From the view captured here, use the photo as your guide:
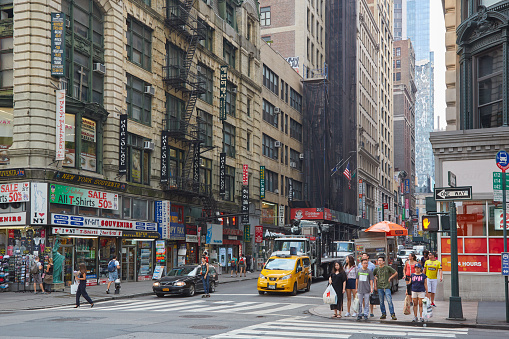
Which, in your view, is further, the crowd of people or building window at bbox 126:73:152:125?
building window at bbox 126:73:152:125

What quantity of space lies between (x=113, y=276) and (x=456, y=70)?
1797 centimetres

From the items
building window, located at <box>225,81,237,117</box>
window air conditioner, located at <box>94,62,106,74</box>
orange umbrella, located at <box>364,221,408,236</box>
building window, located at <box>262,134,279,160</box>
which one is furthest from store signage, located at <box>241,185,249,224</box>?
window air conditioner, located at <box>94,62,106,74</box>

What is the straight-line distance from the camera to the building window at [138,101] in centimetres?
3609

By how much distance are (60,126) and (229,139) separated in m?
22.7

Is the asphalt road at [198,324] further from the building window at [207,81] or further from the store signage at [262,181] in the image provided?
the store signage at [262,181]

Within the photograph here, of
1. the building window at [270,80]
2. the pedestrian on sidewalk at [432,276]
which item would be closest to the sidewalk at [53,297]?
the pedestrian on sidewalk at [432,276]

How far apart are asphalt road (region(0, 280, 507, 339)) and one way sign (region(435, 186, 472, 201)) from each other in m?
3.73

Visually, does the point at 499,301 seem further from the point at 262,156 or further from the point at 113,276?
the point at 262,156

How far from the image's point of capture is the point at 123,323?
630 inches

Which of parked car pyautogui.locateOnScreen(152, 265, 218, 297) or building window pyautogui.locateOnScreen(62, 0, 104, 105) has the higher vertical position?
building window pyautogui.locateOnScreen(62, 0, 104, 105)

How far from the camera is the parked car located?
25.7m

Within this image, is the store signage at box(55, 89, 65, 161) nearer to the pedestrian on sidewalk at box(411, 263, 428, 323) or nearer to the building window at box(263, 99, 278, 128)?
the pedestrian on sidewalk at box(411, 263, 428, 323)

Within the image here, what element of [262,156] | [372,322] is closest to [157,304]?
[372,322]

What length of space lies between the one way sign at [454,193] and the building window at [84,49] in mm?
20060
